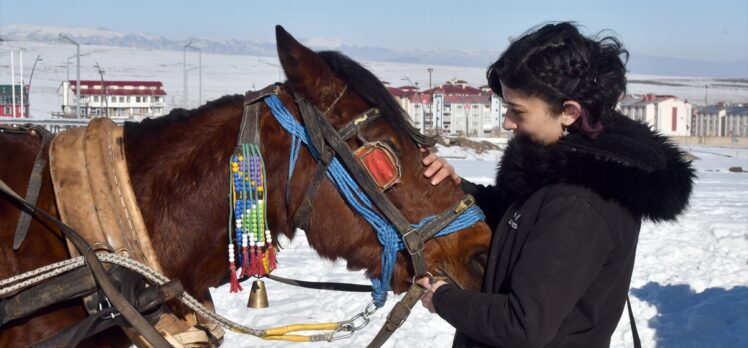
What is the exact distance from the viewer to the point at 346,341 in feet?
19.5

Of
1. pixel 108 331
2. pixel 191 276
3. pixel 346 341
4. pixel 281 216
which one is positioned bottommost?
pixel 346 341

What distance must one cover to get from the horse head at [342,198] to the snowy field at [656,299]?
336 cm

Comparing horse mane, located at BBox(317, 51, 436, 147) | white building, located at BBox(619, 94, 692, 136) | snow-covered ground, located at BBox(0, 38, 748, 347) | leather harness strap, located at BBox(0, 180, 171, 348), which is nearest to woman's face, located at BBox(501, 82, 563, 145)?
horse mane, located at BBox(317, 51, 436, 147)

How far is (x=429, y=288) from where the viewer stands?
2.54 meters

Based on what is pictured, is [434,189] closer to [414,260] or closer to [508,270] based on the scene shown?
[414,260]

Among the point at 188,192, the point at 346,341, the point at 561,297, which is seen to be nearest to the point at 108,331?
the point at 188,192

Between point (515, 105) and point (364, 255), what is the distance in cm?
74

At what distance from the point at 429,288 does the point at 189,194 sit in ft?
2.85

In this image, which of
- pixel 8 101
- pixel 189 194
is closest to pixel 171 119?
pixel 189 194

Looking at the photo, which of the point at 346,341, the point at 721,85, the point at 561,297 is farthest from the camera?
the point at 721,85

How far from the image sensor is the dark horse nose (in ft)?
8.60

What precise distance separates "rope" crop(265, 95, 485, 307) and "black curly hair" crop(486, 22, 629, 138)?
52cm

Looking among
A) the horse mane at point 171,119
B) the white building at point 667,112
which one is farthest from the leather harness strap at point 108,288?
the white building at point 667,112

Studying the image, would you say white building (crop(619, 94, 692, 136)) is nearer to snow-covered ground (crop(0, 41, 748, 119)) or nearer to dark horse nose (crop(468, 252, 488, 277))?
snow-covered ground (crop(0, 41, 748, 119))
